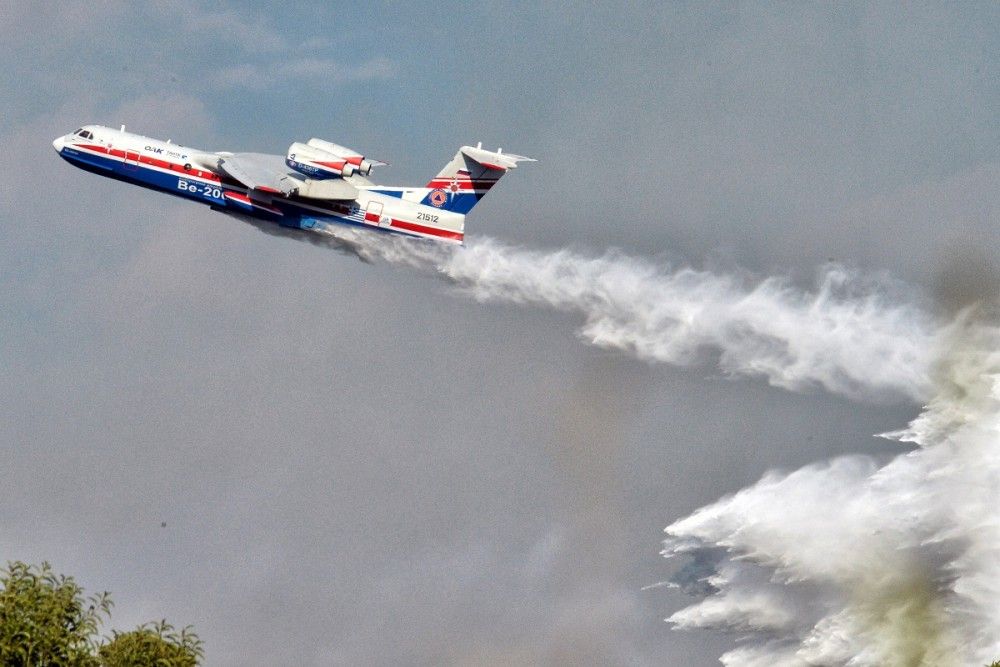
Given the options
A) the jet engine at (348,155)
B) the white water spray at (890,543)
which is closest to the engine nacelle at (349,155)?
the jet engine at (348,155)

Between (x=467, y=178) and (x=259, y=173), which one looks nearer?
(x=259, y=173)

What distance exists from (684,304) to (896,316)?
7.08 metres

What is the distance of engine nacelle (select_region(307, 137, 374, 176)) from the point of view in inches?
2425

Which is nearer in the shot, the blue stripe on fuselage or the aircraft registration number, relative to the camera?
the blue stripe on fuselage

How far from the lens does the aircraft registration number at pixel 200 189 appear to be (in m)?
62.4

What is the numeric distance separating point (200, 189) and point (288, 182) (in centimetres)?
290

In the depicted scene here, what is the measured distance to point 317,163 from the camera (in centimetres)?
6122

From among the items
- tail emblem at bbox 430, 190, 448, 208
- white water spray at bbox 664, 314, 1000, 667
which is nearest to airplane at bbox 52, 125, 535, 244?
tail emblem at bbox 430, 190, 448, 208

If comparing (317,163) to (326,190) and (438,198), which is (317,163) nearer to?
(326,190)

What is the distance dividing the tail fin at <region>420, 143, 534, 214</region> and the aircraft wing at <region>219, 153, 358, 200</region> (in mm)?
Result: 3060

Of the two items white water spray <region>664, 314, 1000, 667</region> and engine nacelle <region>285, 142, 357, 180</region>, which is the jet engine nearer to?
engine nacelle <region>285, 142, 357, 180</region>

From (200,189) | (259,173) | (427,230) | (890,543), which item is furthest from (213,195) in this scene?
(890,543)

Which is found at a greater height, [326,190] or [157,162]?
[157,162]

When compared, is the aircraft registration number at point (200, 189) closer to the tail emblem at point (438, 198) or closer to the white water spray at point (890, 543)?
the tail emblem at point (438, 198)
